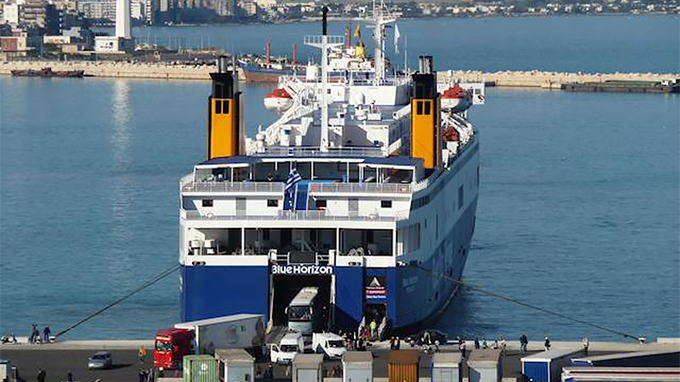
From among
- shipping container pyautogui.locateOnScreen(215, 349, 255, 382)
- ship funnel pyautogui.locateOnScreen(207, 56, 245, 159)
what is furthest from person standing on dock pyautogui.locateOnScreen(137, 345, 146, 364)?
ship funnel pyautogui.locateOnScreen(207, 56, 245, 159)

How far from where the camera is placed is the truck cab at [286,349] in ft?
150

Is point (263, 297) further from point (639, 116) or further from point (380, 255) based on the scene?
point (639, 116)

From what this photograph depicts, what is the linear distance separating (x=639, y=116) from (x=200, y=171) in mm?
99923

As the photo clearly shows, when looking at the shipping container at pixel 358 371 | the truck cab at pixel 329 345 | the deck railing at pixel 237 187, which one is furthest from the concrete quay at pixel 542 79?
the shipping container at pixel 358 371

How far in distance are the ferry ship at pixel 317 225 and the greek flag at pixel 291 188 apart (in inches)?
1.1

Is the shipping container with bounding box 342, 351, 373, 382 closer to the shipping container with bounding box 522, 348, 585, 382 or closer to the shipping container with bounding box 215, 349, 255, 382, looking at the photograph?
the shipping container with bounding box 215, 349, 255, 382

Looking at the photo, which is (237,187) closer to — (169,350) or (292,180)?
(292,180)

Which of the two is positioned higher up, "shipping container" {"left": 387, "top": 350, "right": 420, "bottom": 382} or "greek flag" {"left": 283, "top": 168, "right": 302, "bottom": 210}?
"greek flag" {"left": 283, "top": 168, "right": 302, "bottom": 210}

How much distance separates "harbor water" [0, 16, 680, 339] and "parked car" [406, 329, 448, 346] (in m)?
6.92

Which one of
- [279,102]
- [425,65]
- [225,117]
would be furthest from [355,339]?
[279,102]

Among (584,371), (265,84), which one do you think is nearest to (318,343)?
(584,371)

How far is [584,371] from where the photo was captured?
134 ft

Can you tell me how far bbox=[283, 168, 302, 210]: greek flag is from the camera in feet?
168

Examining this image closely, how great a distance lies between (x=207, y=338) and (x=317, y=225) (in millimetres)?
6092
